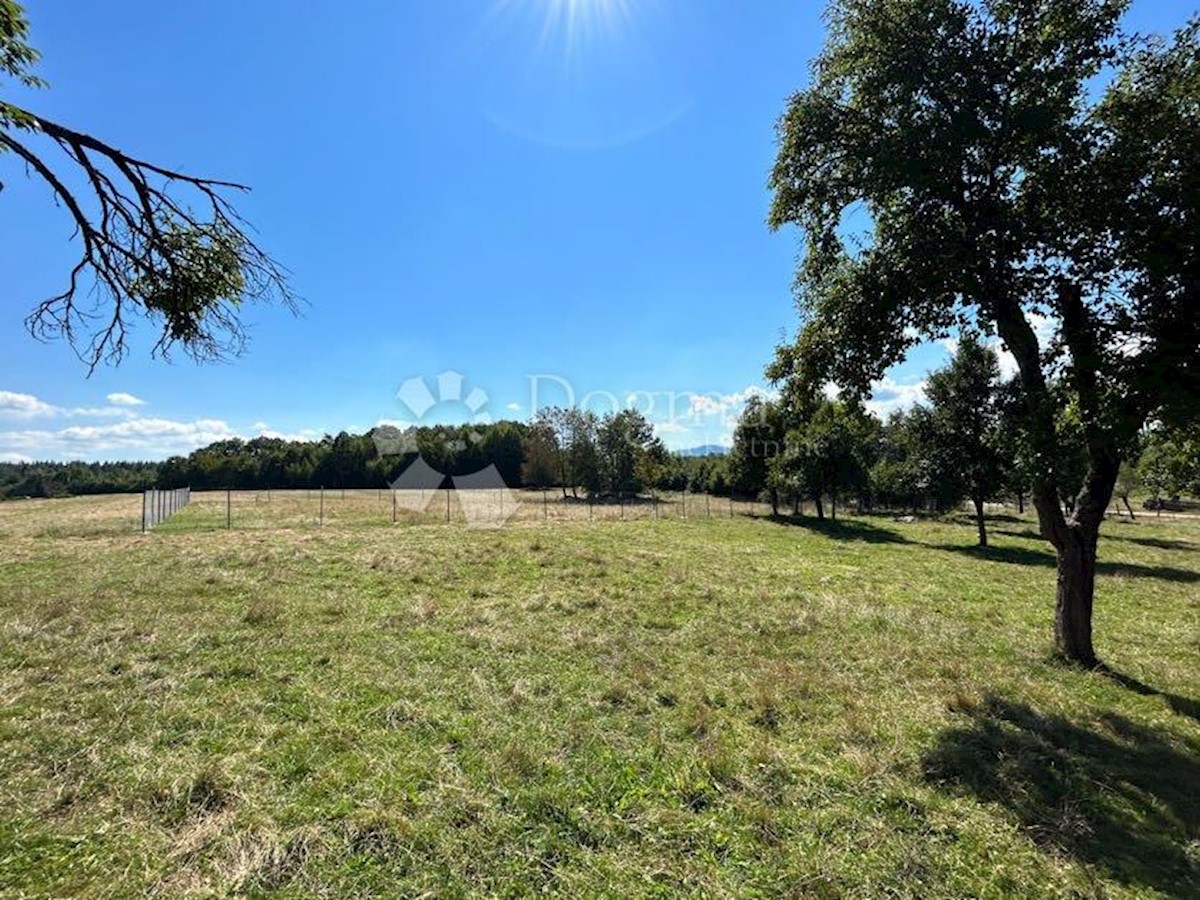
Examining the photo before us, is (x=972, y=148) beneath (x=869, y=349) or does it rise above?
above

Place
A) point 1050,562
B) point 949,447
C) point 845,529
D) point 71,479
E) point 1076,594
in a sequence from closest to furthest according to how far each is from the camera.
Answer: point 1076,594, point 1050,562, point 949,447, point 845,529, point 71,479

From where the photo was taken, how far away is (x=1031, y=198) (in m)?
6.77

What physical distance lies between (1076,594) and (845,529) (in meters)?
21.4

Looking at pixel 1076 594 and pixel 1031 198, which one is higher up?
pixel 1031 198

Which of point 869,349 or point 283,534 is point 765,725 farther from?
point 283,534

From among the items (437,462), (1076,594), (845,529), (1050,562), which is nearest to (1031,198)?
(1076,594)

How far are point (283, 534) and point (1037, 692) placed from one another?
899 inches

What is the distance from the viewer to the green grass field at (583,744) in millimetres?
3408

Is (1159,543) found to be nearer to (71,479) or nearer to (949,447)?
(949,447)

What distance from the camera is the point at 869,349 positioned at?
7824 mm

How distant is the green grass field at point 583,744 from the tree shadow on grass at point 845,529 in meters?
12.5

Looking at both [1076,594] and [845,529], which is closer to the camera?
[1076,594]

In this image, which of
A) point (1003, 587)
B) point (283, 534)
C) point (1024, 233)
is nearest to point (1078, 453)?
point (1024, 233)

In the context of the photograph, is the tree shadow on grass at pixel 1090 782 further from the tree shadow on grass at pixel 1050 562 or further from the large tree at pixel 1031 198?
the tree shadow on grass at pixel 1050 562
